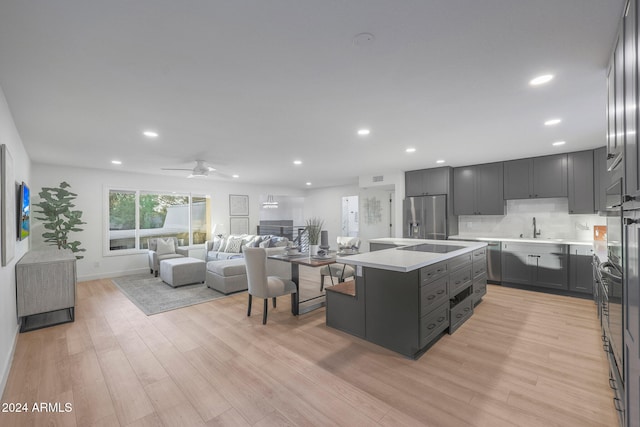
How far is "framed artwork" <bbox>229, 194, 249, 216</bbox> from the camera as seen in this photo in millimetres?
8297

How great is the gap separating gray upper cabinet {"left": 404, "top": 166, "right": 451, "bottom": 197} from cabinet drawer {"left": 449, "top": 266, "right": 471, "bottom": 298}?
2.80 meters

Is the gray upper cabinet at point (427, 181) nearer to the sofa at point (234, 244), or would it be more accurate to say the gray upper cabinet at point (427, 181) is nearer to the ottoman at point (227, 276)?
the sofa at point (234, 244)

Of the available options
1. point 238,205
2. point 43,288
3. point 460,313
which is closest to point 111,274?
point 43,288

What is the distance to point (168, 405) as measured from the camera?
1950 millimetres

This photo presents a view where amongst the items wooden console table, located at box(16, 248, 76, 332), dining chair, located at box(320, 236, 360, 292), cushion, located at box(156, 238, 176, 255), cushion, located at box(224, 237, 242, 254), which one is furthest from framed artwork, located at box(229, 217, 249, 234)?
wooden console table, located at box(16, 248, 76, 332)

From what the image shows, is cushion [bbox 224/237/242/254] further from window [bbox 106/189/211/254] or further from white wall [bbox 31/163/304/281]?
white wall [bbox 31/163/304/281]

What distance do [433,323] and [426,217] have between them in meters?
3.75

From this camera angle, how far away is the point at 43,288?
335cm

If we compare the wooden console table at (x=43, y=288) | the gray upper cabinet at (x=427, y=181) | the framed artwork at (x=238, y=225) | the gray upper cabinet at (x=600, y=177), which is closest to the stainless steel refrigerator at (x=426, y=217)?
the gray upper cabinet at (x=427, y=181)

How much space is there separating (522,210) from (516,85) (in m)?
4.07

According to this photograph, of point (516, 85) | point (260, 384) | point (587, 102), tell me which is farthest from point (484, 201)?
point (260, 384)

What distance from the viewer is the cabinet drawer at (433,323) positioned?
8.26 ft

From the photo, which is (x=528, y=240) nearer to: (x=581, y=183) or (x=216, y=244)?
(x=581, y=183)

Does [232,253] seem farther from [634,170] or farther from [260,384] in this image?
[634,170]
